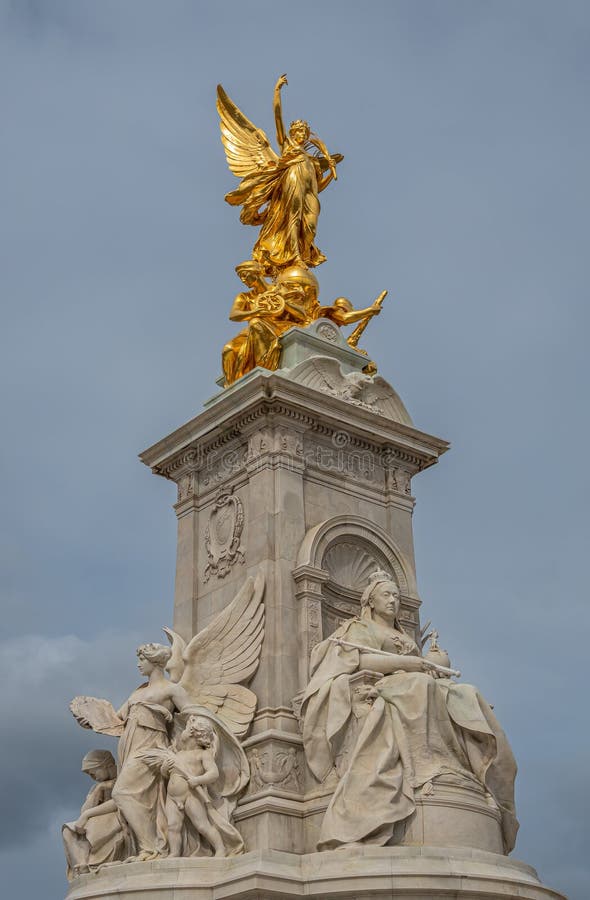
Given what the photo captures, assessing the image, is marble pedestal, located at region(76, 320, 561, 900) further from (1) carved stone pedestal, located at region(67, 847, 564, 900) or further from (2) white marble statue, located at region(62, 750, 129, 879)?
(2) white marble statue, located at region(62, 750, 129, 879)

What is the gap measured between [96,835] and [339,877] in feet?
11.8

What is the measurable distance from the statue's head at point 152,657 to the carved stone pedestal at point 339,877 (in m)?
2.72

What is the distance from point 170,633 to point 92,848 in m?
2.96

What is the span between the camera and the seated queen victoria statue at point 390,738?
15320mm

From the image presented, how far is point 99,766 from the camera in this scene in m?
17.8

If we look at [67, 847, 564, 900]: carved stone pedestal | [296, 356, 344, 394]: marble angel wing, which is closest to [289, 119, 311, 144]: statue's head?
[296, 356, 344, 394]: marble angel wing

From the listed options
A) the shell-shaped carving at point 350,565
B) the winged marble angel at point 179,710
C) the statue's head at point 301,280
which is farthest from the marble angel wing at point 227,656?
the statue's head at point 301,280

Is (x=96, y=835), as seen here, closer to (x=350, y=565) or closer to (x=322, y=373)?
(x=350, y=565)

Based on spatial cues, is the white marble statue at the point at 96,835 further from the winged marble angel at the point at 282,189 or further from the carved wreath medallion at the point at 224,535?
the winged marble angel at the point at 282,189

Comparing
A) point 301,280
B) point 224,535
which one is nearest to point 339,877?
point 224,535

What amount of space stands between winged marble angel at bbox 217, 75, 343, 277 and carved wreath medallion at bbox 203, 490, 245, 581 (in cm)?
418

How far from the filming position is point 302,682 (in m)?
17.4

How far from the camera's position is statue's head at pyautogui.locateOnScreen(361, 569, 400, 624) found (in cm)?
1750

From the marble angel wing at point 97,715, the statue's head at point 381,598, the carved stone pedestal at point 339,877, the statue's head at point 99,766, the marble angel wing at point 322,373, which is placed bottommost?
the carved stone pedestal at point 339,877
